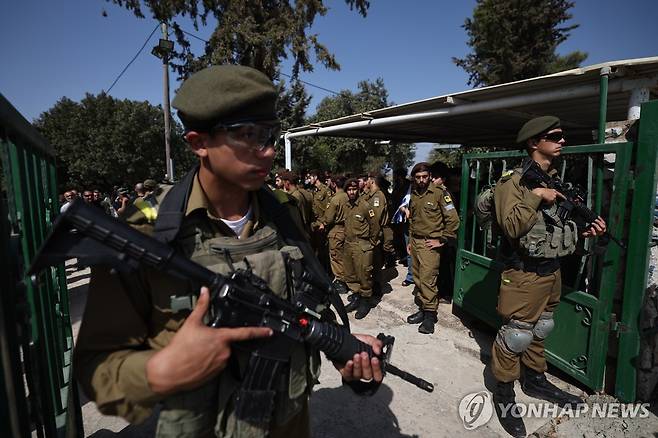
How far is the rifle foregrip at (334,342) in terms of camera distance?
1.16m

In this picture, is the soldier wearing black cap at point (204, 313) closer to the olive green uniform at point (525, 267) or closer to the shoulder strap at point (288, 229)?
the shoulder strap at point (288, 229)

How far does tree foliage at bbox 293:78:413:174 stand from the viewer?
22500 mm

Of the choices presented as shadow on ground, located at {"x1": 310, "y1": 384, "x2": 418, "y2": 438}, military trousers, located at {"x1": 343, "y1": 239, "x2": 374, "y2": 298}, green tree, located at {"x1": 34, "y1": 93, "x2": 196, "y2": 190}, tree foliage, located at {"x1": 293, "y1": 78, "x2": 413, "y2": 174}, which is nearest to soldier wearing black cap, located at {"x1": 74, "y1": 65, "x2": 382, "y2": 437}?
shadow on ground, located at {"x1": 310, "y1": 384, "x2": 418, "y2": 438}

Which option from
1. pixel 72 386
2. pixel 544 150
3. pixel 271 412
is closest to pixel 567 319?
pixel 544 150

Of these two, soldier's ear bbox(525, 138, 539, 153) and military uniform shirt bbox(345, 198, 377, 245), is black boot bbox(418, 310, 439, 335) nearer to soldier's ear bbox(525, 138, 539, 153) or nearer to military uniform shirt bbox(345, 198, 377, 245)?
military uniform shirt bbox(345, 198, 377, 245)

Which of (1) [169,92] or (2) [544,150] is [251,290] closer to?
(2) [544,150]

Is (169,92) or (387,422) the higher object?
(169,92)

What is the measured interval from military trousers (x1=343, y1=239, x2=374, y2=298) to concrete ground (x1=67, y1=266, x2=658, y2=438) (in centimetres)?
101

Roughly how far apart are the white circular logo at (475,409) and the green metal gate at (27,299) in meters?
2.43

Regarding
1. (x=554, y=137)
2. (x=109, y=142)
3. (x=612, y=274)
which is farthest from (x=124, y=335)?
(x=109, y=142)

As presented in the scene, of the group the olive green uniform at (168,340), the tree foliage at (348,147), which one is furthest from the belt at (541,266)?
the tree foliage at (348,147)

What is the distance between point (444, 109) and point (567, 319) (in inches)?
105

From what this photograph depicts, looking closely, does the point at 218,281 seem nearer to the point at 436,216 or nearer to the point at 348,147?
the point at 436,216

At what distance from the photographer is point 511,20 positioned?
1994cm
